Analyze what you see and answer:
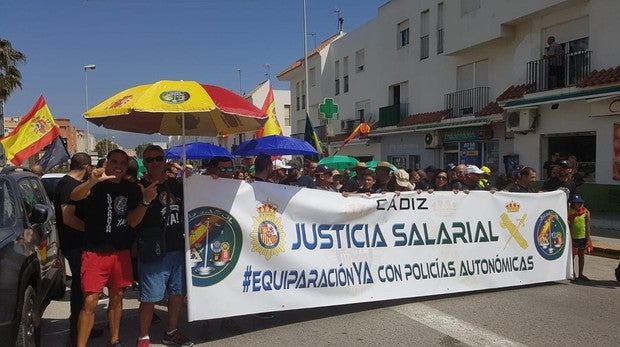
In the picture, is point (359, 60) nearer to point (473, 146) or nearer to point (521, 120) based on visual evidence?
point (473, 146)

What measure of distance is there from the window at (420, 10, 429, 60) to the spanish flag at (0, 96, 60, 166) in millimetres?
16267

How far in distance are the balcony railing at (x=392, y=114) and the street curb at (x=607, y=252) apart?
13.9m

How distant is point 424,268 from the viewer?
5711 mm

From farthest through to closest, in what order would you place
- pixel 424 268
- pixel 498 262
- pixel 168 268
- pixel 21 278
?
1. pixel 498 262
2. pixel 424 268
3. pixel 168 268
4. pixel 21 278

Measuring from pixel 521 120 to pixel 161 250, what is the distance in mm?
13645

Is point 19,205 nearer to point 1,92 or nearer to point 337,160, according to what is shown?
point 337,160

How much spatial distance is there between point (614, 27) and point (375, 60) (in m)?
14.2

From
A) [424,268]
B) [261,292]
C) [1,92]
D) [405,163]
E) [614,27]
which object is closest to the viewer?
[261,292]

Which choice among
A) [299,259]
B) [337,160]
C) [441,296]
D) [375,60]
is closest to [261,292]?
[299,259]

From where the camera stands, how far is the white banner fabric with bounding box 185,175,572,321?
4.70 meters

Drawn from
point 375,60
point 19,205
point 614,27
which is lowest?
point 19,205

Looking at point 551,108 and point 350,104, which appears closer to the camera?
point 551,108

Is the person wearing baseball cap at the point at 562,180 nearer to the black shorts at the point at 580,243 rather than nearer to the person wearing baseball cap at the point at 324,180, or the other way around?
the black shorts at the point at 580,243

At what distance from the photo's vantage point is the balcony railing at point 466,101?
1786cm
